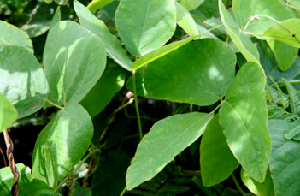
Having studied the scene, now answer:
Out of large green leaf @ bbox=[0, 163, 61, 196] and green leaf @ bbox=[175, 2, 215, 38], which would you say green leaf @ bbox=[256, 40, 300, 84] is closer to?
green leaf @ bbox=[175, 2, 215, 38]

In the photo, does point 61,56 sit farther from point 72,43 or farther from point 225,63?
point 225,63

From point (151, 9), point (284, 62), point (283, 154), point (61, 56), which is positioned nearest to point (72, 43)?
point (61, 56)

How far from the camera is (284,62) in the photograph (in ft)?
2.47

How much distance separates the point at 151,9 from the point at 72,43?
165 millimetres

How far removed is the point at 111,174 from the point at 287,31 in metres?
0.50

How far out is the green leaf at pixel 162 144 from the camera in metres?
0.44

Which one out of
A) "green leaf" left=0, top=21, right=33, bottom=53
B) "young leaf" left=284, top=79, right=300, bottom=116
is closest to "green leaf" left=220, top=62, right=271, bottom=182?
"young leaf" left=284, top=79, right=300, bottom=116

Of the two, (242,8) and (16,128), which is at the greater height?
(242,8)

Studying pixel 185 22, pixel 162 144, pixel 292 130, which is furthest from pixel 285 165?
pixel 185 22

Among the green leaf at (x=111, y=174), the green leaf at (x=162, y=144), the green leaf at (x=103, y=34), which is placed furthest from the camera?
the green leaf at (x=111, y=174)

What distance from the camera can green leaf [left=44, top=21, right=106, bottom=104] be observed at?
1.69 feet

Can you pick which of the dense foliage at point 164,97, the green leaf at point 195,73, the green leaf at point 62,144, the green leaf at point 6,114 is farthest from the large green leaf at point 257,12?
the green leaf at point 6,114

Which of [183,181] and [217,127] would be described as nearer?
[217,127]

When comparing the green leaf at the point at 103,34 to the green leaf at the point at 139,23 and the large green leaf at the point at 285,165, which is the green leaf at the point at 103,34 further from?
the large green leaf at the point at 285,165
